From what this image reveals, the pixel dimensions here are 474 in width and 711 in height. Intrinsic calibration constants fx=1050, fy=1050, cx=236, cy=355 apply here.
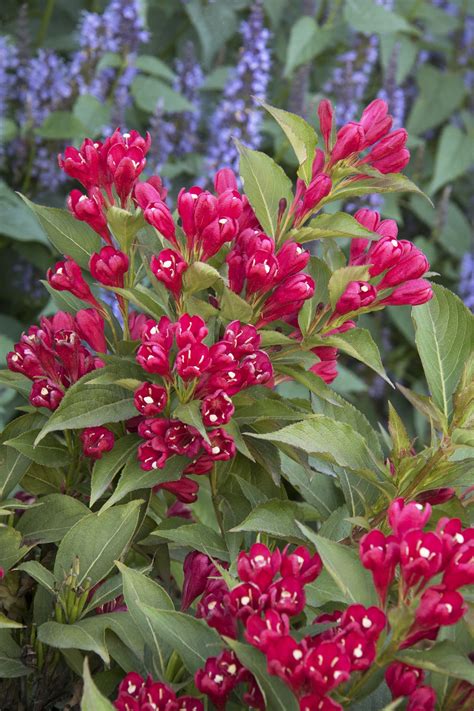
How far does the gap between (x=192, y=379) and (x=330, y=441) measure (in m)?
0.10

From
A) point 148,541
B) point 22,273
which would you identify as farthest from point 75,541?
point 22,273

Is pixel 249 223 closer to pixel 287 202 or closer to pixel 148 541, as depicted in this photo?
pixel 287 202

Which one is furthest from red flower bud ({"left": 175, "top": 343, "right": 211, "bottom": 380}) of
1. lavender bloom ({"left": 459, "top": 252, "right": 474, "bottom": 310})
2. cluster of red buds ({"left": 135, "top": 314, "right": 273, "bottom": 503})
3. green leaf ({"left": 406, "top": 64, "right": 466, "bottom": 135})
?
green leaf ({"left": 406, "top": 64, "right": 466, "bottom": 135})

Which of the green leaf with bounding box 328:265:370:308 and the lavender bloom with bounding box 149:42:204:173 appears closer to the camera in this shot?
the green leaf with bounding box 328:265:370:308

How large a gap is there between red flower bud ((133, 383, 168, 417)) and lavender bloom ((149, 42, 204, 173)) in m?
1.72

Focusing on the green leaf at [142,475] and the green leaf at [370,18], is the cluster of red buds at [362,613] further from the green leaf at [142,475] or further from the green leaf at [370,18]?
the green leaf at [370,18]

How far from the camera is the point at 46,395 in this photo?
73cm

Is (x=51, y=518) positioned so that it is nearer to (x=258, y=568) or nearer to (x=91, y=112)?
(x=258, y=568)

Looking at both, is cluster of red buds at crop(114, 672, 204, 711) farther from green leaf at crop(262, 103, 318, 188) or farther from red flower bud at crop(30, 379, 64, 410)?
green leaf at crop(262, 103, 318, 188)

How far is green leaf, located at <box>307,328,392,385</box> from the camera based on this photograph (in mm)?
710

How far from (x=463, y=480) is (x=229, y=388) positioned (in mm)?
160

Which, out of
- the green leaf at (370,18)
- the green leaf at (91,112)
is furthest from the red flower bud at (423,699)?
the green leaf at (370,18)

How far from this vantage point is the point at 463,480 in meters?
0.67

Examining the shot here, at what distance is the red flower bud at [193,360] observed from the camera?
0.65m
